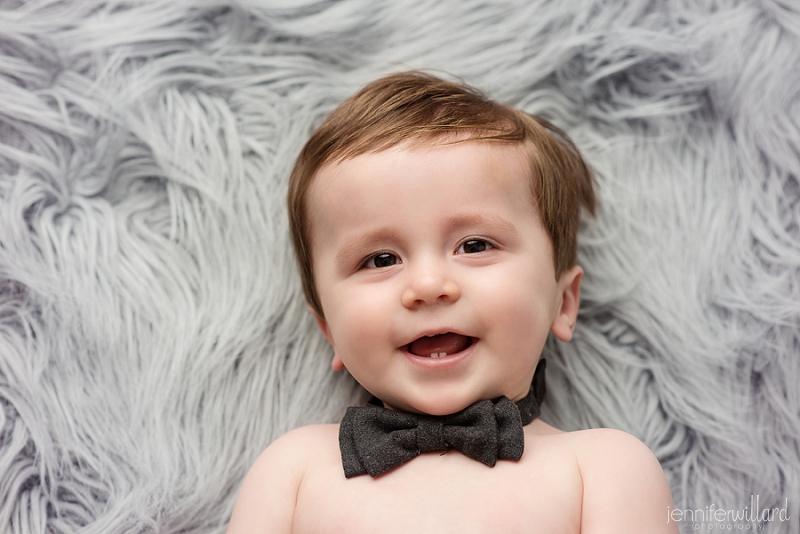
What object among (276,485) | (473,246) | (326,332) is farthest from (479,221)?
(276,485)

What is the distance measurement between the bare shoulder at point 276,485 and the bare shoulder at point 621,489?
0.45 metres

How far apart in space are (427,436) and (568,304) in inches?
15.3

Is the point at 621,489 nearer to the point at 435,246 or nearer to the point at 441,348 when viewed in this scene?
the point at 441,348

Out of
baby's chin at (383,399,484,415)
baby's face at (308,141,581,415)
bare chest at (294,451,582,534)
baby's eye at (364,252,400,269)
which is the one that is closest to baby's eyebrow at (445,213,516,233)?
baby's face at (308,141,581,415)

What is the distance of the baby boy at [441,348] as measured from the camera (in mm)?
1054

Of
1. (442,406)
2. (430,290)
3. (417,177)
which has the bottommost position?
(442,406)

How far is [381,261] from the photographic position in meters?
1.16

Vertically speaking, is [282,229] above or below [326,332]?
above

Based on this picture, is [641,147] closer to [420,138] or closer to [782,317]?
[782,317]

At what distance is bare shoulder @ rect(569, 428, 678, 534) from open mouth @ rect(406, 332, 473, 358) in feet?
0.85

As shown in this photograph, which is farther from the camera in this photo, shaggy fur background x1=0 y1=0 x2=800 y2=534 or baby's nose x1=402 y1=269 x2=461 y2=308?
shaggy fur background x1=0 y1=0 x2=800 y2=534

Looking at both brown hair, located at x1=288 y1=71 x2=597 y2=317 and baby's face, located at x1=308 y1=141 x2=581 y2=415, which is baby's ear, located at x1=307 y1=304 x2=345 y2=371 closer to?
brown hair, located at x1=288 y1=71 x2=597 y2=317

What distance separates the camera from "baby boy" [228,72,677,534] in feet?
3.46

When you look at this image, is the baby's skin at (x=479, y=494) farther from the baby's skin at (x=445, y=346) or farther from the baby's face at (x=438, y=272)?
the baby's face at (x=438, y=272)
